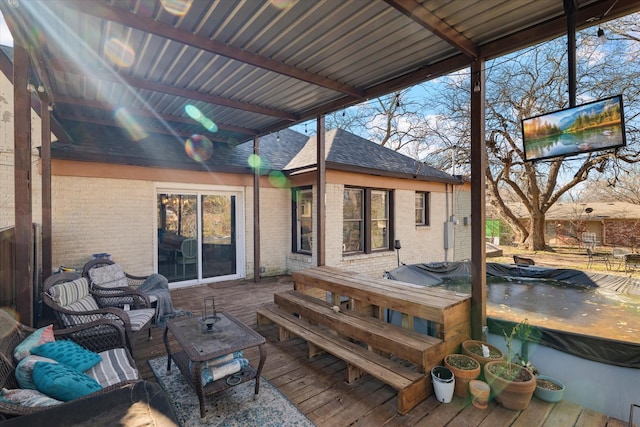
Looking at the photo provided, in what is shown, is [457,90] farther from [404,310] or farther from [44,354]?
[44,354]

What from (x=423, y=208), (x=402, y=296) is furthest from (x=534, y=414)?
(x=423, y=208)

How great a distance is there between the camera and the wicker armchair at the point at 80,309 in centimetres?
308

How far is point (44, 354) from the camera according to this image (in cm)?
210

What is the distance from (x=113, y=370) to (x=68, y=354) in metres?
0.33

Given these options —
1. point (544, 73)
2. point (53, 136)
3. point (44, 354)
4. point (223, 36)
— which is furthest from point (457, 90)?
point (44, 354)

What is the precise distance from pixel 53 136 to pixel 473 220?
776cm

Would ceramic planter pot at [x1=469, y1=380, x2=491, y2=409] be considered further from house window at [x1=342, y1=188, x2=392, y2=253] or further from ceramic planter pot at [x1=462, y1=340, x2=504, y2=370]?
house window at [x1=342, y1=188, x2=392, y2=253]

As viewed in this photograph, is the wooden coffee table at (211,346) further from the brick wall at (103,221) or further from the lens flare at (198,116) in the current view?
the lens flare at (198,116)

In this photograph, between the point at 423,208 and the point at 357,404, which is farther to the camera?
the point at 423,208

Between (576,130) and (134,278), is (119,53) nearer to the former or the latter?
(134,278)

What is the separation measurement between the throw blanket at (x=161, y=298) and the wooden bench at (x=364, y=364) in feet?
5.74

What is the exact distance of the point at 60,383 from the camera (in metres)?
1.73

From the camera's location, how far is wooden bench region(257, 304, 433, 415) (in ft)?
8.44

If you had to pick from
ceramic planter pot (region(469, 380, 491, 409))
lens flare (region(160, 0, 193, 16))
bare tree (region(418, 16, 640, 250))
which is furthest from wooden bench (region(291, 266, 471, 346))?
bare tree (region(418, 16, 640, 250))
